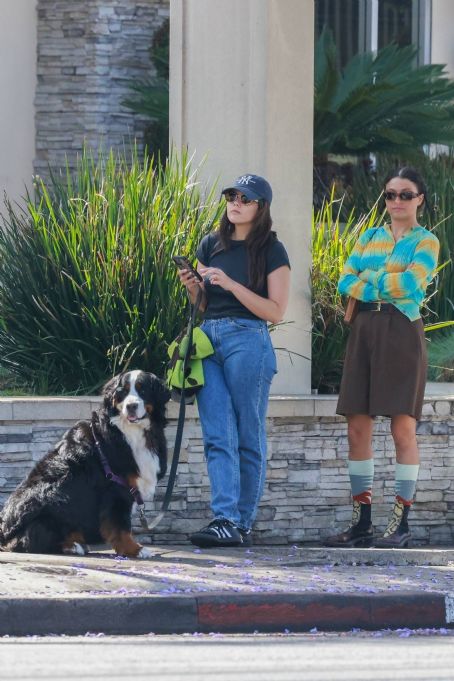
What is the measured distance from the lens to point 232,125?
9414 millimetres

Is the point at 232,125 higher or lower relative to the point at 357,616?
higher

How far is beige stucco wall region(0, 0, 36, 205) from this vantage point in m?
15.1

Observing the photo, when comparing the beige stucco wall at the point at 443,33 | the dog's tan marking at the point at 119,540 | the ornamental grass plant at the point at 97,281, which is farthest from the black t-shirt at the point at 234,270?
the beige stucco wall at the point at 443,33

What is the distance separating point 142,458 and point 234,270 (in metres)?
1.12

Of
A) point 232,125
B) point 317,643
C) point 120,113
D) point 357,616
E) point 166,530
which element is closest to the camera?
point 317,643

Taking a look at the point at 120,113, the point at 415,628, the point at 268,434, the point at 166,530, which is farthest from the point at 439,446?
the point at 120,113

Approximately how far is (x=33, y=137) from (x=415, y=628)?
9.94 metres

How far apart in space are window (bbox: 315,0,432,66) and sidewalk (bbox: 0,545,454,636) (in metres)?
10.9

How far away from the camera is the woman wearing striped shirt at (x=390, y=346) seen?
7.73m

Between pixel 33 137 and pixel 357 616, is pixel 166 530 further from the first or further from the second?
pixel 33 137

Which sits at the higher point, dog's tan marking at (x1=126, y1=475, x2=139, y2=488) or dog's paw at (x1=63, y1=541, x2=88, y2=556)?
dog's tan marking at (x1=126, y1=475, x2=139, y2=488)

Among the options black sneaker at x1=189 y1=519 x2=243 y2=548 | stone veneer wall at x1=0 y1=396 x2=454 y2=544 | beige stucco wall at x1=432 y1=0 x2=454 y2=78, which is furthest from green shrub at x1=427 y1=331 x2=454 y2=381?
beige stucco wall at x1=432 y1=0 x2=454 y2=78

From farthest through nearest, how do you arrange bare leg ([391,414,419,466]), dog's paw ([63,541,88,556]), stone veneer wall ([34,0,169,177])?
1. stone veneer wall ([34,0,169,177])
2. bare leg ([391,414,419,466])
3. dog's paw ([63,541,88,556])

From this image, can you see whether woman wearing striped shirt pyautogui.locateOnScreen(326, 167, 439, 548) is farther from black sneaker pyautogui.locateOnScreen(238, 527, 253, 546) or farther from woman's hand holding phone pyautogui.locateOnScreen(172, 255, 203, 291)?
woman's hand holding phone pyautogui.locateOnScreen(172, 255, 203, 291)
